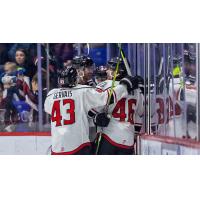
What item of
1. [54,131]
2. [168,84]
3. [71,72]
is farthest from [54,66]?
[168,84]

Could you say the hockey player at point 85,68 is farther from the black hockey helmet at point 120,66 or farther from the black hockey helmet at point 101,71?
the black hockey helmet at point 120,66

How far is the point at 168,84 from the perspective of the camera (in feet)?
15.8

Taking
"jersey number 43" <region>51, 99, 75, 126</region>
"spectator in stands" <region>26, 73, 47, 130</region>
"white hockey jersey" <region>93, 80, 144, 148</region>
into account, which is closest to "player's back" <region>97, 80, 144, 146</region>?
"white hockey jersey" <region>93, 80, 144, 148</region>

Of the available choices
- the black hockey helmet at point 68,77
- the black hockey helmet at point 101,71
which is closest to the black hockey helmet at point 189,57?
the black hockey helmet at point 101,71

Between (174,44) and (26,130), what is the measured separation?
4.25ft

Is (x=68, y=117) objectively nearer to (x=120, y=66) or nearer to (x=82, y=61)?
(x=82, y=61)

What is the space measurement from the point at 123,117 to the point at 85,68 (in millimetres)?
468

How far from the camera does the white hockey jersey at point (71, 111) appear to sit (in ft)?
15.8

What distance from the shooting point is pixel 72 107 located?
4.81 meters

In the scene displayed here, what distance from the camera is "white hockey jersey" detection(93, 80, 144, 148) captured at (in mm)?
4812

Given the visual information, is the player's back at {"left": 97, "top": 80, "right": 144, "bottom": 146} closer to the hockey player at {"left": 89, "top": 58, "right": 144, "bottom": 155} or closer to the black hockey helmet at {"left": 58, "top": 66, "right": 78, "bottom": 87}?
the hockey player at {"left": 89, "top": 58, "right": 144, "bottom": 155}

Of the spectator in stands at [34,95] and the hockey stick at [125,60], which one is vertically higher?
the hockey stick at [125,60]

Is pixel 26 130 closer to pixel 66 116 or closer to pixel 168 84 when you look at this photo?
pixel 66 116

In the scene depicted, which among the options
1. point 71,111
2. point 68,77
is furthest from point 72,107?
point 68,77
